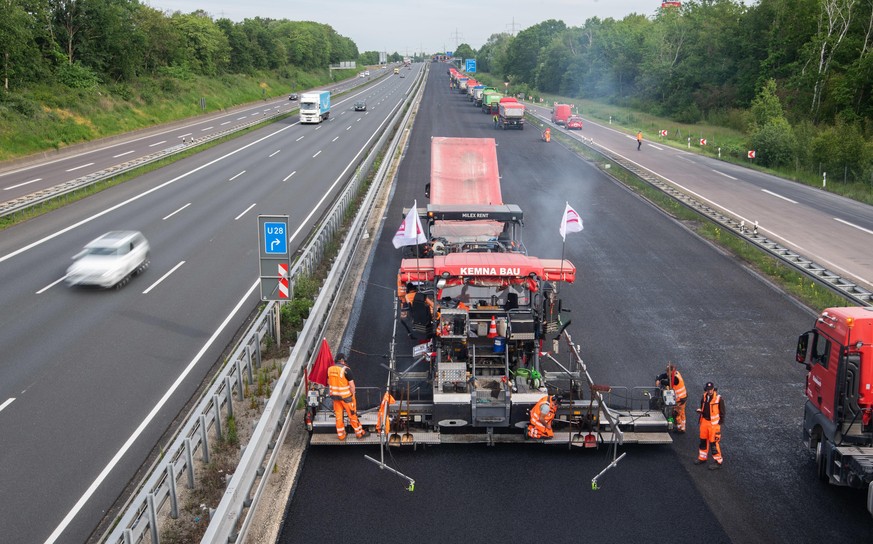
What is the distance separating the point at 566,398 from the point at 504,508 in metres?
3.73

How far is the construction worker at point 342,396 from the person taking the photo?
1227 cm

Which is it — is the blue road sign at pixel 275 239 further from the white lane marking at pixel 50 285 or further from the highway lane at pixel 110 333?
the white lane marking at pixel 50 285

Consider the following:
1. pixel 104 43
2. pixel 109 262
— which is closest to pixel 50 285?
pixel 109 262

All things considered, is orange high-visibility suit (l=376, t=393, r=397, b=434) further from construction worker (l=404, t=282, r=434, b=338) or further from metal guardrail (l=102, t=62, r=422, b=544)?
construction worker (l=404, t=282, r=434, b=338)

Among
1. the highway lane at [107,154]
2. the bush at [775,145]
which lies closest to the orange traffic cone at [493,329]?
the highway lane at [107,154]

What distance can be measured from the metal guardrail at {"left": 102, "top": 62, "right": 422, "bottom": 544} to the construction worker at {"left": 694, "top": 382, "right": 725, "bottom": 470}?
707 centimetres

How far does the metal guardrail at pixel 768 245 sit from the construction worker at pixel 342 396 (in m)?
15.2

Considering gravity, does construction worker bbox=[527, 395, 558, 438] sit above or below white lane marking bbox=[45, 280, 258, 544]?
above

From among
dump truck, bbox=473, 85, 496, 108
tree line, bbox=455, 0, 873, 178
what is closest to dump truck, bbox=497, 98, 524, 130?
tree line, bbox=455, 0, 873, 178

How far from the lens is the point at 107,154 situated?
50281mm

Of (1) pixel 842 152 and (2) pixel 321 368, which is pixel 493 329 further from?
(1) pixel 842 152

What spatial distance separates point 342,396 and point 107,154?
4468 centimetres

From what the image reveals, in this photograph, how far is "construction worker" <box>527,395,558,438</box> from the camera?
12422 mm

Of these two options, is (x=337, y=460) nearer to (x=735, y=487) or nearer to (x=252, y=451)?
(x=252, y=451)
